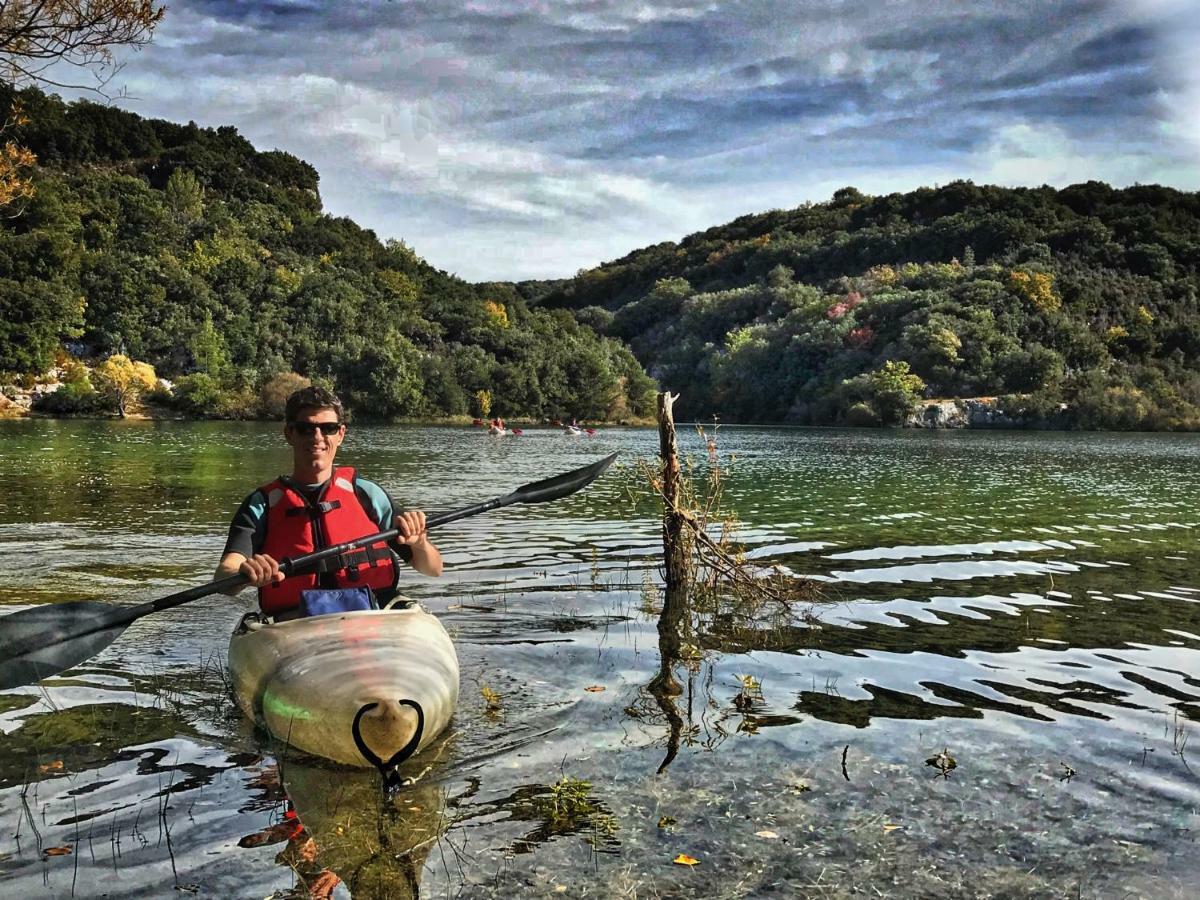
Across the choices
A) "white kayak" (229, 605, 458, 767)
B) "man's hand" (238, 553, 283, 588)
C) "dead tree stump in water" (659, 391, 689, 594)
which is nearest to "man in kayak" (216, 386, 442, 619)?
"man's hand" (238, 553, 283, 588)

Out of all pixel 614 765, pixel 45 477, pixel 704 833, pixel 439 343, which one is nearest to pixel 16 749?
pixel 614 765

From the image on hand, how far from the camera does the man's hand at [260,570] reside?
5539 millimetres

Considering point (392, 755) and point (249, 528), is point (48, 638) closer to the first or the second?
point (249, 528)

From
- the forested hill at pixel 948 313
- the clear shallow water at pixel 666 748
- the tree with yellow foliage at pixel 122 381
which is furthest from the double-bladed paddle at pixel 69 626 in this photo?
the forested hill at pixel 948 313

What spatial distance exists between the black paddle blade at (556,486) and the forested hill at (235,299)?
65778 mm

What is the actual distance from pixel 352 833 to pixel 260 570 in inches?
67.1

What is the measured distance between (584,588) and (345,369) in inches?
2996

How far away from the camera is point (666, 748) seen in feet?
19.0

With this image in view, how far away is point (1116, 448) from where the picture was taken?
47.1 metres

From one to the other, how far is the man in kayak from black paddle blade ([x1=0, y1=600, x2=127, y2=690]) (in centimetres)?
118

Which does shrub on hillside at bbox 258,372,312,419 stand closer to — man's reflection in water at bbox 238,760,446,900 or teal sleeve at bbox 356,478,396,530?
teal sleeve at bbox 356,478,396,530

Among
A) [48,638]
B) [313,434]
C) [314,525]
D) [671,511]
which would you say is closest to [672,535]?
[671,511]

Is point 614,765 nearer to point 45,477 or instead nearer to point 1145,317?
point 45,477

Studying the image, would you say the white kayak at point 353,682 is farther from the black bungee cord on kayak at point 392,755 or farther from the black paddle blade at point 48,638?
the black paddle blade at point 48,638
